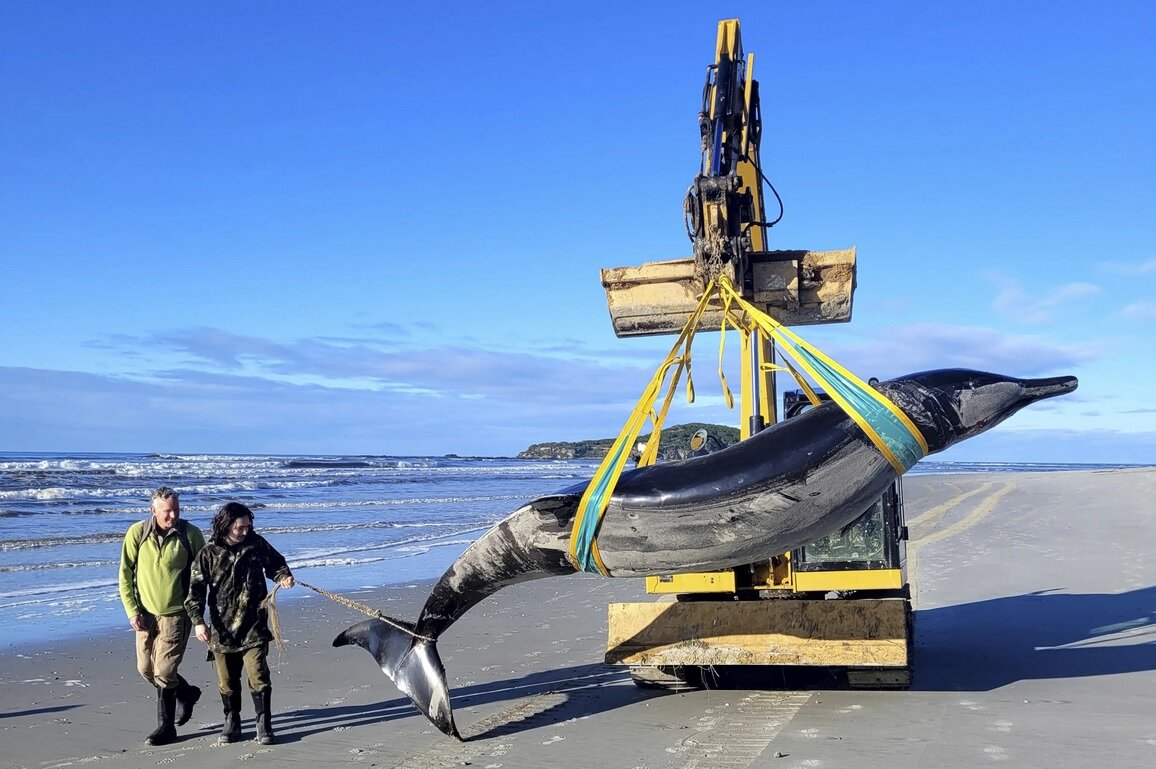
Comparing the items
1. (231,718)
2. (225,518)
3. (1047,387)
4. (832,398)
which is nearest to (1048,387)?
(1047,387)

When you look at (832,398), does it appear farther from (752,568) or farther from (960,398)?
(752,568)

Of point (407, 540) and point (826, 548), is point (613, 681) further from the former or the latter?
point (407, 540)

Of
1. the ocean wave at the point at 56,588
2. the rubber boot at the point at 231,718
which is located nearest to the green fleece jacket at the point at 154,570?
the rubber boot at the point at 231,718

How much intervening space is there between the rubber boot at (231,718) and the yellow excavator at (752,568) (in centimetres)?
254

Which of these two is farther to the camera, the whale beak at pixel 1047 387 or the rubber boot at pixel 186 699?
the rubber boot at pixel 186 699

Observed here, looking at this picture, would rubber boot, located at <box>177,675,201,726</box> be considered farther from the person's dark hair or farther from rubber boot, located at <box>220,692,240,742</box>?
the person's dark hair

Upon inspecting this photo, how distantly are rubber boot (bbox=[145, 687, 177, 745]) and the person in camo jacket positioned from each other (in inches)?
13.4

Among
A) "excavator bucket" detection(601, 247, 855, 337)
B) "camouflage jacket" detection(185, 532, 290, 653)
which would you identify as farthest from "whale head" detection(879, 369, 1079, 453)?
"camouflage jacket" detection(185, 532, 290, 653)

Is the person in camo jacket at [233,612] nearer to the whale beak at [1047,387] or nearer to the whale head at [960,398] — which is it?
the whale head at [960,398]

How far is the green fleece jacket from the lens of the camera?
23.3 ft

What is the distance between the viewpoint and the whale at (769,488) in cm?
574

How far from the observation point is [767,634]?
7.50 meters

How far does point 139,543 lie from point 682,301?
13.6 ft

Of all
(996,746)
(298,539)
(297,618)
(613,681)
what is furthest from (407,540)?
(996,746)
